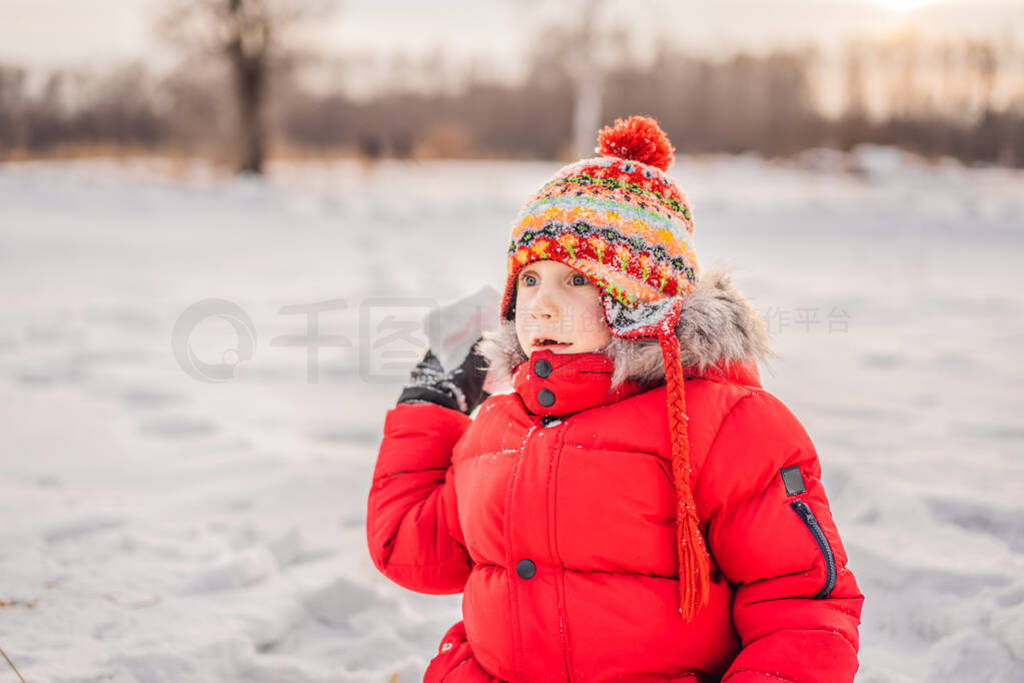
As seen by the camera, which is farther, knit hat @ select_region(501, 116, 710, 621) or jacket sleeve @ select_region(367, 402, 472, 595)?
jacket sleeve @ select_region(367, 402, 472, 595)

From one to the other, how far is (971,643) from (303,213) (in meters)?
9.13

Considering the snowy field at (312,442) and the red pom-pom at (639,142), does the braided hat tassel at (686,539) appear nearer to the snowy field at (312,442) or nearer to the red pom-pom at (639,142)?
the snowy field at (312,442)

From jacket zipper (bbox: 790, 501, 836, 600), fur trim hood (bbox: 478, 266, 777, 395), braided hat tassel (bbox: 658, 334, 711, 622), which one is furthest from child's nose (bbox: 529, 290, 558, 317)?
jacket zipper (bbox: 790, 501, 836, 600)

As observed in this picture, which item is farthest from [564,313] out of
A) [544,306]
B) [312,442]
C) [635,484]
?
[312,442]

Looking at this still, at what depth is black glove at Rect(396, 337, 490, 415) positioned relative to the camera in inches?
64.6

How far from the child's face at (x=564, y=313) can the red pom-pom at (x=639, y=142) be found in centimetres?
31

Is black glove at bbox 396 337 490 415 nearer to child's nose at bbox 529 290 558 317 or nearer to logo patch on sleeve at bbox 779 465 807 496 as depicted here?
child's nose at bbox 529 290 558 317

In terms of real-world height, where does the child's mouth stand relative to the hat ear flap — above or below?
below

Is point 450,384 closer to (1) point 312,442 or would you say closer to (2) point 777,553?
(2) point 777,553

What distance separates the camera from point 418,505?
5.06 ft

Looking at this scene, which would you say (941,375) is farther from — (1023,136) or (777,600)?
(1023,136)

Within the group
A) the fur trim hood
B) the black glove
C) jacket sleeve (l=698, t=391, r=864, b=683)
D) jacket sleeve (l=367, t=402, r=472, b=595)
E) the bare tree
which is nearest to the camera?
jacket sleeve (l=698, t=391, r=864, b=683)

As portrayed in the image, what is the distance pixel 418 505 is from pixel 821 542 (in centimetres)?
76

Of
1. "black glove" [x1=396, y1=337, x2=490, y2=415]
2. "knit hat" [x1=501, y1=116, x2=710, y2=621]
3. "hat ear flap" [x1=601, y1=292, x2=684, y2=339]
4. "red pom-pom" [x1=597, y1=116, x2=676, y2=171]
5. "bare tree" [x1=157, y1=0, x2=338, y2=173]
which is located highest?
"bare tree" [x1=157, y1=0, x2=338, y2=173]
